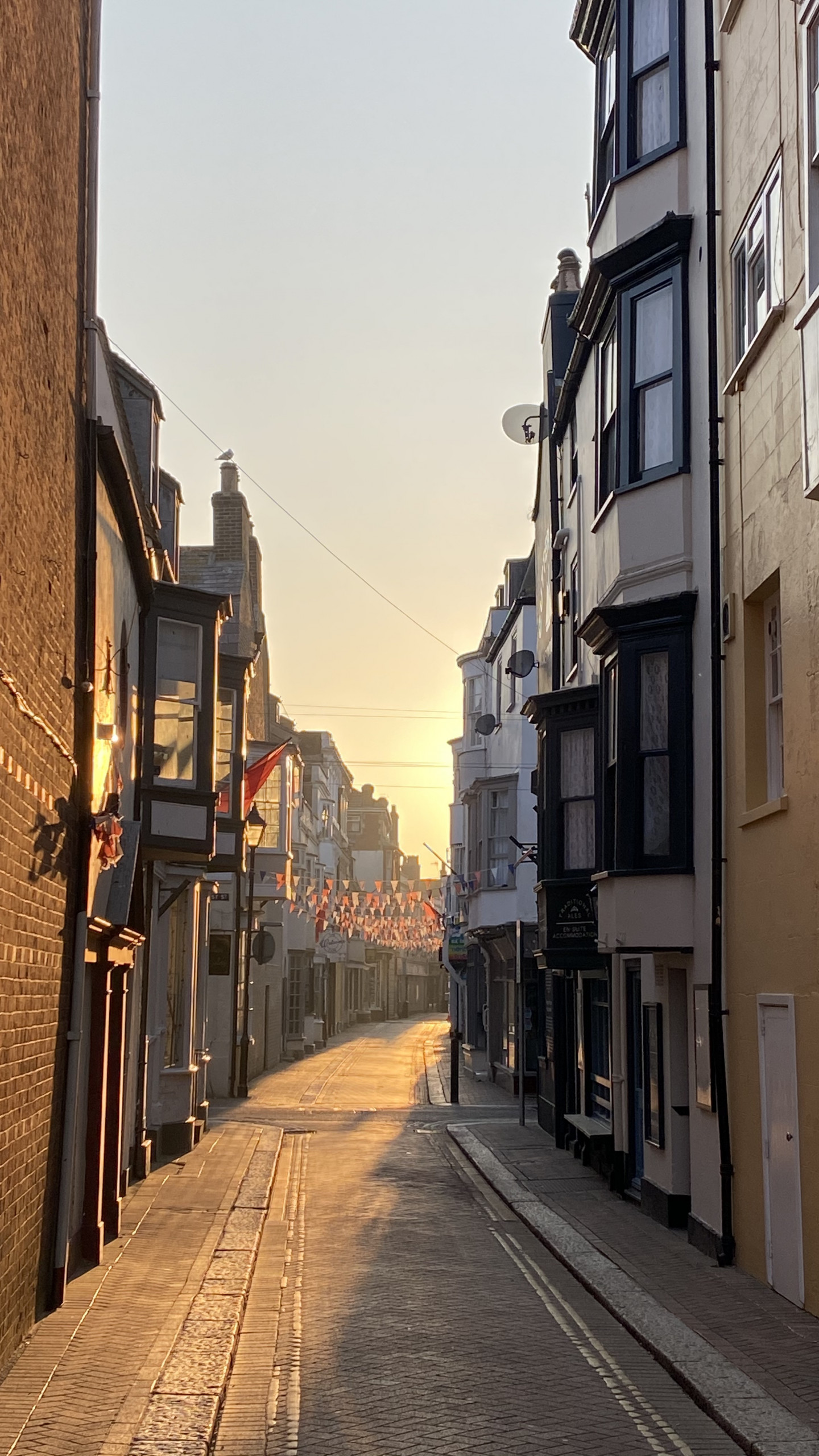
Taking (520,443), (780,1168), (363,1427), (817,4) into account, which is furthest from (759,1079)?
(520,443)

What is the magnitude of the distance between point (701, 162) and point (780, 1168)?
9.35m

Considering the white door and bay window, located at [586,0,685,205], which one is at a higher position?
bay window, located at [586,0,685,205]

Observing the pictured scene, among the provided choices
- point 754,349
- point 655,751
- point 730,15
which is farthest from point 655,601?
point 730,15

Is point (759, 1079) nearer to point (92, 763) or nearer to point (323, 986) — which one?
Answer: point (92, 763)

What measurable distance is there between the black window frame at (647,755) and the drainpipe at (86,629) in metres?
5.53

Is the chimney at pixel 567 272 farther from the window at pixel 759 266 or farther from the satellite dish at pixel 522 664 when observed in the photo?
the window at pixel 759 266

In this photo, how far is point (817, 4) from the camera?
1010 centimetres

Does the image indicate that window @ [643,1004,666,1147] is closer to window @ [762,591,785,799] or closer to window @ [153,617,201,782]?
window @ [762,591,785,799]

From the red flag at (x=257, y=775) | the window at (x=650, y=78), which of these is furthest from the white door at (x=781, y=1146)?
the red flag at (x=257, y=775)

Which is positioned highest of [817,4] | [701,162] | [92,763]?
[701,162]

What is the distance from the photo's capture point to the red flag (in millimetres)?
27156

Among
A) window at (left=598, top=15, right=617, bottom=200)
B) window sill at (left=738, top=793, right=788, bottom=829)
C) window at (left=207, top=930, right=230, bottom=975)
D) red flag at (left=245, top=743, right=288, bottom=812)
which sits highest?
window at (left=598, top=15, right=617, bottom=200)

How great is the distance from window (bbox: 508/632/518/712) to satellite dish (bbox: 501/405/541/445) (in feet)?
23.2

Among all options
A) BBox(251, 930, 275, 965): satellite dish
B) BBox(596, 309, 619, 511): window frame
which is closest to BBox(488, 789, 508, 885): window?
BBox(251, 930, 275, 965): satellite dish
